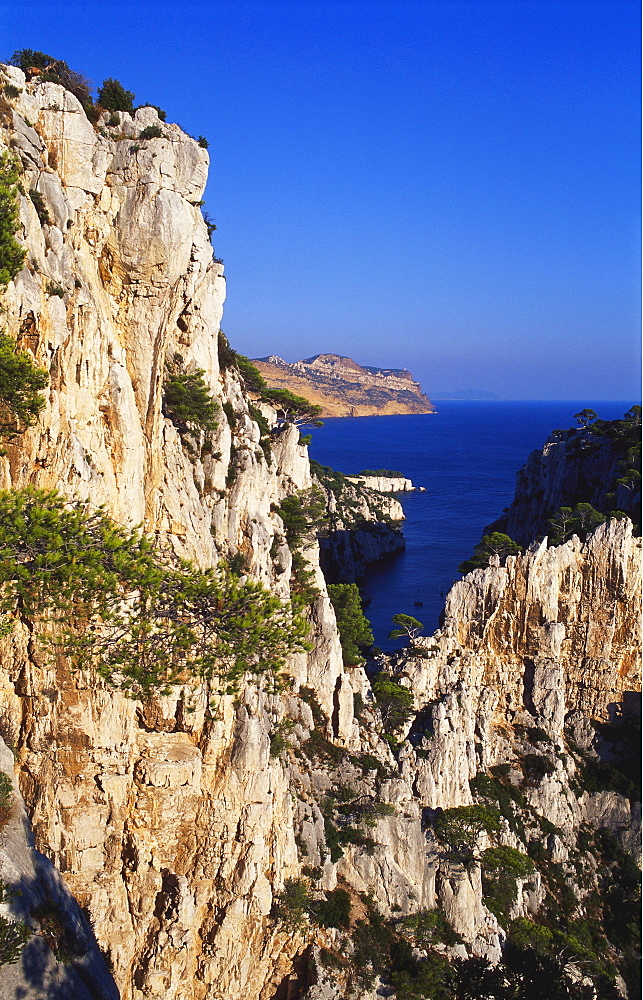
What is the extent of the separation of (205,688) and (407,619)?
3517cm

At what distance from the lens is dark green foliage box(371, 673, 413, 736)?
1583 inches

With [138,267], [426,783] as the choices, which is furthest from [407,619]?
[138,267]

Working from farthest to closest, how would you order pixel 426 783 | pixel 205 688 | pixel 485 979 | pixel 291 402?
pixel 291 402 → pixel 426 783 → pixel 205 688 → pixel 485 979

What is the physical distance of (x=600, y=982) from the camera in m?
29.9

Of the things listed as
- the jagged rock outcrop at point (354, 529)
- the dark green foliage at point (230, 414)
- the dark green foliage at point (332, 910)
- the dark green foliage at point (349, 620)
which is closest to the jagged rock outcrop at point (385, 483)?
the jagged rock outcrop at point (354, 529)

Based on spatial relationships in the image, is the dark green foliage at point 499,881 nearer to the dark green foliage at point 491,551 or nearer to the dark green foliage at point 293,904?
the dark green foliage at point 293,904

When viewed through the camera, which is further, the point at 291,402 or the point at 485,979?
the point at 291,402

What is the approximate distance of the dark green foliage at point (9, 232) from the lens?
1747cm

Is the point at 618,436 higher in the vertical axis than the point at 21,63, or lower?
lower

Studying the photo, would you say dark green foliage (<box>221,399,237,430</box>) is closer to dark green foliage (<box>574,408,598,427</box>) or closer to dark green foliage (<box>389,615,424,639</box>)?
dark green foliage (<box>389,615,424,639</box>)

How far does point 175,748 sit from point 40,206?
56.4 ft

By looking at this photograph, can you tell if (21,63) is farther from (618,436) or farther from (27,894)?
(618,436)

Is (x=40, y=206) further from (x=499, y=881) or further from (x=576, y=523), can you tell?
(x=576, y=523)

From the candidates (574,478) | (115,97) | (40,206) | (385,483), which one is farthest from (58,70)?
(385,483)
